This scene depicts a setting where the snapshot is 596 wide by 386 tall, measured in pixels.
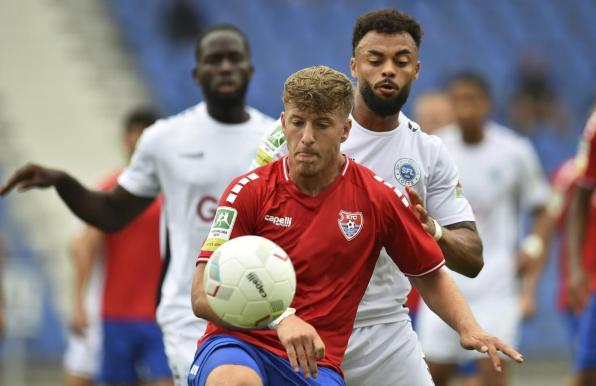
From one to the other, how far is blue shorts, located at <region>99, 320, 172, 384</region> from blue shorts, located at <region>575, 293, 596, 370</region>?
3.58 meters

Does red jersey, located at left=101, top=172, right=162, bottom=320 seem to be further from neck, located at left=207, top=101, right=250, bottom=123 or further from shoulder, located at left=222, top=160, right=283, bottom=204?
shoulder, located at left=222, top=160, right=283, bottom=204

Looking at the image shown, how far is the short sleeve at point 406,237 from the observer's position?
217 inches

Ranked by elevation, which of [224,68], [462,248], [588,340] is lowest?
[588,340]

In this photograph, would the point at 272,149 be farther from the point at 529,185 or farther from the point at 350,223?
the point at 529,185

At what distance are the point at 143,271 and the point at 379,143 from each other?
16.2ft

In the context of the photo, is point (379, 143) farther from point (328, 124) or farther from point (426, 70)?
point (426, 70)

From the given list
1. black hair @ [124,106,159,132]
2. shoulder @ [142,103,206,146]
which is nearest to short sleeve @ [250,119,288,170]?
shoulder @ [142,103,206,146]

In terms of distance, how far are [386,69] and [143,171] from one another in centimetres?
203

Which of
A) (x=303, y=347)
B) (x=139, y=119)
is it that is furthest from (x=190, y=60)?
(x=303, y=347)

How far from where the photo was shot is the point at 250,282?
4.99 metres

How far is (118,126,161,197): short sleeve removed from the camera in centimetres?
738

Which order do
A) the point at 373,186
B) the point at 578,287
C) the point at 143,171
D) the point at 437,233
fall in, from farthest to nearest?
the point at 578,287 → the point at 143,171 → the point at 437,233 → the point at 373,186

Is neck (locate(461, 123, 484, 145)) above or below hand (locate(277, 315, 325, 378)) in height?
below

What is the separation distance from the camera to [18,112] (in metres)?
20.0
